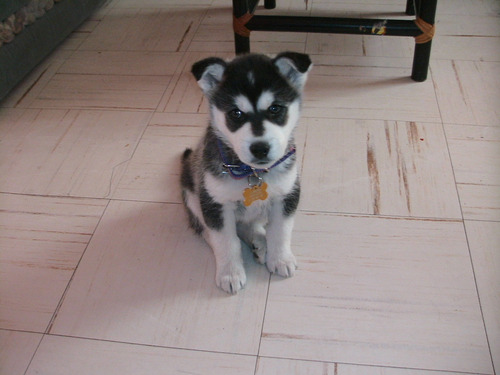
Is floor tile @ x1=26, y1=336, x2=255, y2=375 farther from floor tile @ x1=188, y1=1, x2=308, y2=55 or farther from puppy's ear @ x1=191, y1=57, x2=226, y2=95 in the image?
floor tile @ x1=188, y1=1, x2=308, y2=55

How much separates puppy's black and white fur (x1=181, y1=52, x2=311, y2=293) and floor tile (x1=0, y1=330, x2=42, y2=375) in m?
0.67

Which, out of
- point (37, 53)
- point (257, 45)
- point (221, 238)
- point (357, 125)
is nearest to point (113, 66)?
point (37, 53)

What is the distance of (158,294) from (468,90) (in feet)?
6.62

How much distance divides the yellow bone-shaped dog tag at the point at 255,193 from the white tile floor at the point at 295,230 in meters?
0.36

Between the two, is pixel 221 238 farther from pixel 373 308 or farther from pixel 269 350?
pixel 373 308

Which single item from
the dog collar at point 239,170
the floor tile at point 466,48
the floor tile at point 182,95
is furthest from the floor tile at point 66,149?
the floor tile at point 466,48

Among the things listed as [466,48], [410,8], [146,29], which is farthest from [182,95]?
[466,48]

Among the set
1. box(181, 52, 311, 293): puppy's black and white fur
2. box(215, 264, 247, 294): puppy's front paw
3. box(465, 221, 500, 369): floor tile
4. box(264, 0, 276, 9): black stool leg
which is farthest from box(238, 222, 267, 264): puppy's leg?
box(264, 0, 276, 9): black stool leg

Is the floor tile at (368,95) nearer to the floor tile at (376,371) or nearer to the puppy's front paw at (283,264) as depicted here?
the puppy's front paw at (283,264)

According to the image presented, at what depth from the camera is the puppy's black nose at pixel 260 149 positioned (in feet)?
4.65

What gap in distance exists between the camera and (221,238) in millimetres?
1749

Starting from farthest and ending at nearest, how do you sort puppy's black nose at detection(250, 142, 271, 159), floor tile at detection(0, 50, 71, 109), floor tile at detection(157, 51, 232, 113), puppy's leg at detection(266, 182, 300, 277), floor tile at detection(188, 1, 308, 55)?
floor tile at detection(188, 1, 308, 55) → floor tile at detection(0, 50, 71, 109) → floor tile at detection(157, 51, 232, 113) → puppy's leg at detection(266, 182, 300, 277) → puppy's black nose at detection(250, 142, 271, 159)

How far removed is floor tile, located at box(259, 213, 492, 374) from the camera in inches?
61.6

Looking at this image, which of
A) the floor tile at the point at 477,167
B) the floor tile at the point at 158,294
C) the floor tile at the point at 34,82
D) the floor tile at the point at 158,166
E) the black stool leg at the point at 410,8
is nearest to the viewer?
the floor tile at the point at 158,294
